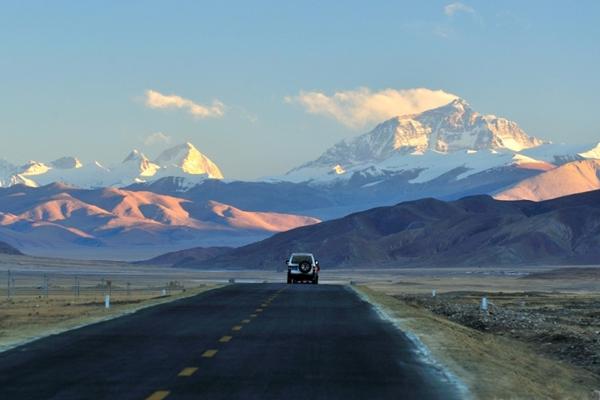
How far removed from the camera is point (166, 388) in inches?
618

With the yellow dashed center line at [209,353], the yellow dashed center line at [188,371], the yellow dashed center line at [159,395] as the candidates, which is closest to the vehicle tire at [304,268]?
the yellow dashed center line at [209,353]

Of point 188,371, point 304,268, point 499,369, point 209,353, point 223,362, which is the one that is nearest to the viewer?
point 188,371

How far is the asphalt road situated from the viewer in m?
15.5

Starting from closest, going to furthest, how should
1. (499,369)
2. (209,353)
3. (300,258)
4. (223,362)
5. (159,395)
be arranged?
1. (159,395)
2. (223,362)
3. (499,369)
4. (209,353)
5. (300,258)

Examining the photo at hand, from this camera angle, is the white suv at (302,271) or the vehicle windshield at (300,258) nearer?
the white suv at (302,271)

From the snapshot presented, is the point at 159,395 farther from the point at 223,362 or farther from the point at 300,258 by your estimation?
the point at 300,258

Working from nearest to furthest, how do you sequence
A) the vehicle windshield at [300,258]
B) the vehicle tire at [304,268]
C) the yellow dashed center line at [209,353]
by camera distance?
the yellow dashed center line at [209,353] < the vehicle tire at [304,268] < the vehicle windshield at [300,258]

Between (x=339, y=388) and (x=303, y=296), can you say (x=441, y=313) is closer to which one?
(x=303, y=296)

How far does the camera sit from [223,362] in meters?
19.2

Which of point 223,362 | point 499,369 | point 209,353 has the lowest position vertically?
point 499,369

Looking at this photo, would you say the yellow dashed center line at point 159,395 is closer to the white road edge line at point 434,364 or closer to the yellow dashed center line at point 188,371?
the yellow dashed center line at point 188,371

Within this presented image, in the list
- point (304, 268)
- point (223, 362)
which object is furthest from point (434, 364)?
point (304, 268)

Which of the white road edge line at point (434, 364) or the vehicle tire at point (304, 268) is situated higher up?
the vehicle tire at point (304, 268)

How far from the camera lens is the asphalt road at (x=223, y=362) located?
1552 centimetres
